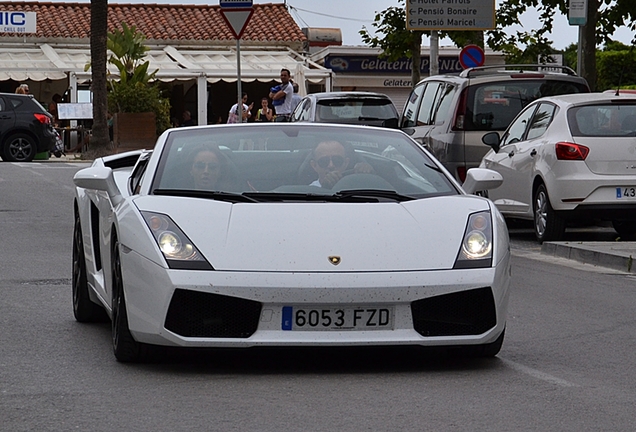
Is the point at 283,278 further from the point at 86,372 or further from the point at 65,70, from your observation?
the point at 65,70

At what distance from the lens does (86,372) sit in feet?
21.1

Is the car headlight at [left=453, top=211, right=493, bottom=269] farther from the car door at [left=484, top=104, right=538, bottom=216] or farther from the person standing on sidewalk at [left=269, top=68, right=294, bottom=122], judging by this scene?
the person standing on sidewalk at [left=269, top=68, right=294, bottom=122]

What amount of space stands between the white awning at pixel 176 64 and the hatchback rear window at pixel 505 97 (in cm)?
2381

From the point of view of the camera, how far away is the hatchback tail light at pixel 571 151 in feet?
45.3

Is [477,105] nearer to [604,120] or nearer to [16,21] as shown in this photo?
[604,120]

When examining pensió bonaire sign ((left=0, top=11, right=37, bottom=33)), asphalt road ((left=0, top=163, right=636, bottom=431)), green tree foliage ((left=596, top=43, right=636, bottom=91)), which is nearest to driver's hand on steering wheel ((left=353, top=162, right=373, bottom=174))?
asphalt road ((left=0, top=163, right=636, bottom=431))

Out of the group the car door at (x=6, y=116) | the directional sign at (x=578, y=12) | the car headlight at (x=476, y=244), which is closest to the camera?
the car headlight at (x=476, y=244)

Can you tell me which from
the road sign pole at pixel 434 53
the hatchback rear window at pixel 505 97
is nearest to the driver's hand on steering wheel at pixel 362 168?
the hatchback rear window at pixel 505 97

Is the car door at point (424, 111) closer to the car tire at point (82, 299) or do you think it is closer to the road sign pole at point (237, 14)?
the road sign pole at point (237, 14)

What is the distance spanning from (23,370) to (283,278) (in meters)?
1.38

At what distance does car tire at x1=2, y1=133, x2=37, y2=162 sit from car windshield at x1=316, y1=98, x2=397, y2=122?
11.2 metres

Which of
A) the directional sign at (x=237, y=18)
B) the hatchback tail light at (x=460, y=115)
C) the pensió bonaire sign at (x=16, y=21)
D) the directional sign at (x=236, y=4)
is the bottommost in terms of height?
the hatchback tail light at (x=460, y=115)

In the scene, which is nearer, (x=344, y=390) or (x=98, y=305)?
(x=344, y=390)

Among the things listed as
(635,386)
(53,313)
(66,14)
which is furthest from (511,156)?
(66,14)
